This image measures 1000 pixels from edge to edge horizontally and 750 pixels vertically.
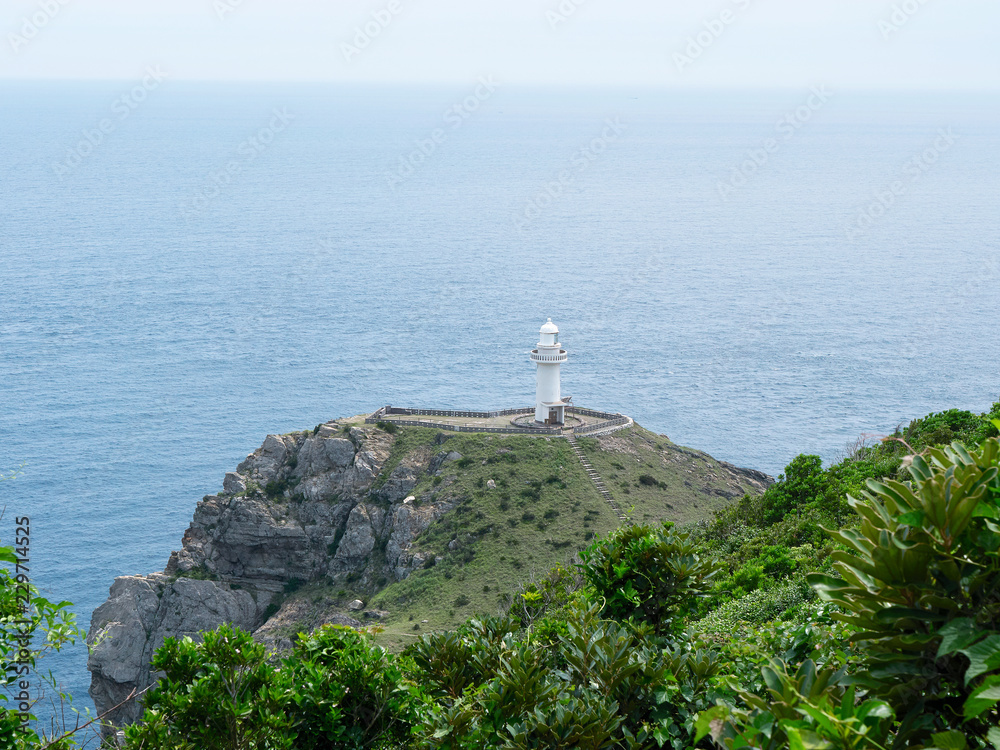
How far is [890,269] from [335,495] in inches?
5615

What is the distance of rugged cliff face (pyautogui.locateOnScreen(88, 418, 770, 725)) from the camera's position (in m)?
75.2

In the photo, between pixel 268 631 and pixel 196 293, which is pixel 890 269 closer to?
pixel 196 293

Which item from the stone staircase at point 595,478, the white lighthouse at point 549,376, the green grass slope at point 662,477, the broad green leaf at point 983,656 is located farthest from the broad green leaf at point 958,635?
the white lighthouse at point 549,376

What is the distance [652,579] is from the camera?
17.8 m

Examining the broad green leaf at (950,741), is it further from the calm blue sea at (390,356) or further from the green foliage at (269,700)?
the calm blue sea at (390,356)

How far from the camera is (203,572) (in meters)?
81.5

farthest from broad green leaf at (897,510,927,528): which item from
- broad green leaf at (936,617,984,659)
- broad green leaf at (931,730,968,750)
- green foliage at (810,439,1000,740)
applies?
broad green leaf at (931,730,968,750)

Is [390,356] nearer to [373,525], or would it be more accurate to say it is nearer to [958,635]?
[373,525]

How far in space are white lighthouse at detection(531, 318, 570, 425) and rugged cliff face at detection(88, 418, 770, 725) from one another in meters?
3.03

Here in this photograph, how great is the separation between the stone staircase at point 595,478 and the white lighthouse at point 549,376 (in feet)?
9.33

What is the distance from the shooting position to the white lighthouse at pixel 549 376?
82250 mm

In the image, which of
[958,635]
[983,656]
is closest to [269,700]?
[958,635]

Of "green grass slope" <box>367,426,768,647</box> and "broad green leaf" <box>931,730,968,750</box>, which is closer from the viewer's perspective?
"broad green leaf" <box>931,730,968,750</box>

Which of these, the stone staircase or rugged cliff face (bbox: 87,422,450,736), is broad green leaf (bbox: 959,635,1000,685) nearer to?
the stone staircase
